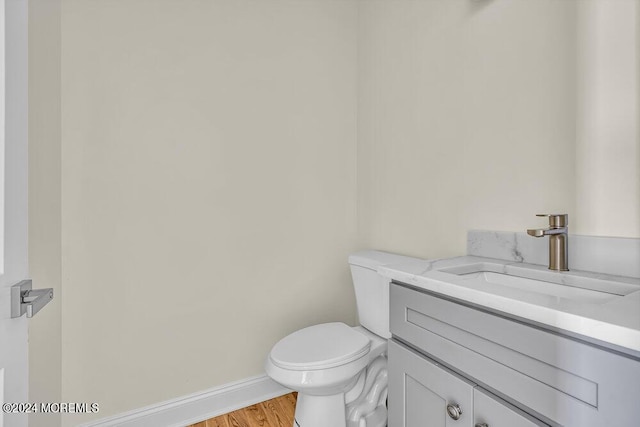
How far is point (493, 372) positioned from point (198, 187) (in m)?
1.43

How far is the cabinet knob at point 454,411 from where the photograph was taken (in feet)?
2.70

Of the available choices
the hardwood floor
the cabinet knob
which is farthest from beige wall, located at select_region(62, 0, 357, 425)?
the cabinet knob

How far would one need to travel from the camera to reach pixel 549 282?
37.9 inches

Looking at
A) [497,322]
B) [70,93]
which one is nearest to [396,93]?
[497,322]

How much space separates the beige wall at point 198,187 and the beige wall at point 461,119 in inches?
9.8

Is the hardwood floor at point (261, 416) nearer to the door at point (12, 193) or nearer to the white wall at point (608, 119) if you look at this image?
the door at point (12, 193)

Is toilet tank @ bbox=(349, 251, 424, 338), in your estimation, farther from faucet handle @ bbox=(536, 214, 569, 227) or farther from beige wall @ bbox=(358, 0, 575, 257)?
faucet handle @ bbox=(536, 214, 569, 227)

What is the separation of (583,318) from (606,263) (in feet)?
1.67

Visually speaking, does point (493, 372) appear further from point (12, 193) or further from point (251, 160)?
point (251, 160)

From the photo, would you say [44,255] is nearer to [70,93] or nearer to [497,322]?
[70,93]

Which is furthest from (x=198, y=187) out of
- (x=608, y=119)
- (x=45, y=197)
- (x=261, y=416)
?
(x=608, y=119)

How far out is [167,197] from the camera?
5.19 feet

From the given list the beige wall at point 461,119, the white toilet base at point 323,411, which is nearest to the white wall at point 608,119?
the beige wall at point 461,119

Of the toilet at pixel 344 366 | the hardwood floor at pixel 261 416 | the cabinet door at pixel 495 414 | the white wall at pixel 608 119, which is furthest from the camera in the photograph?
the hardwood floor at pixel 261 416
